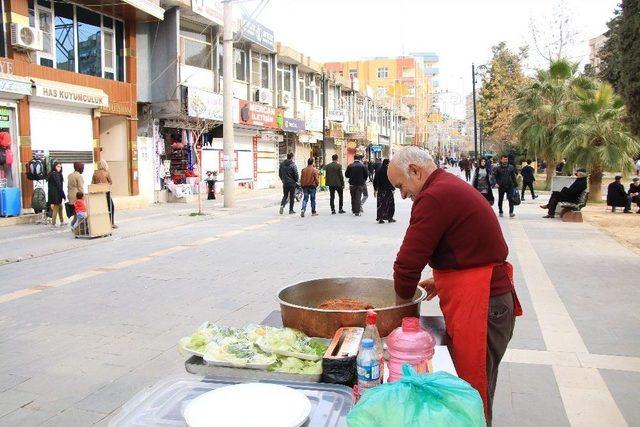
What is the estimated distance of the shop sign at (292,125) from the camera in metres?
32.6

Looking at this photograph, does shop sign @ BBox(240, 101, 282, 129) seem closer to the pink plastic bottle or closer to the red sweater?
the red sweater

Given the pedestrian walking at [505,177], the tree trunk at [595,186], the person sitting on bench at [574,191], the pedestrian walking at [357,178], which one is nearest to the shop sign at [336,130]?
the tree trunk at [595,186]

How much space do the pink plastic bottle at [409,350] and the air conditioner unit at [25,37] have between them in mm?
15639

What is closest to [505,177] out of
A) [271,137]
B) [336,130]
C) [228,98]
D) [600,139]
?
[600,139]

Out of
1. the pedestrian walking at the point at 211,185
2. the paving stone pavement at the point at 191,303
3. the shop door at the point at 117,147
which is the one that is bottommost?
the paving stone pavement at the point at 191,303

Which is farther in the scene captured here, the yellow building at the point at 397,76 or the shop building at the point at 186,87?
the yellow building at the point at 397,76

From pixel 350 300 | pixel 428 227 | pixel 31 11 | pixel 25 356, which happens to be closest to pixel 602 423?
pixel 350 300

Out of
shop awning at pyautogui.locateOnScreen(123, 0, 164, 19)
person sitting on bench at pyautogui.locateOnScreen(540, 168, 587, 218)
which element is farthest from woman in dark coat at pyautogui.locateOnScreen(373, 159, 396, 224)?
shop awning at pyautogui.locateOnScreen(123, 0, 164, 19)

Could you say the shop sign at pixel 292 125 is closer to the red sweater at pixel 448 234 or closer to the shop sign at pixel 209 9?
the shop sign at pixel 209 9

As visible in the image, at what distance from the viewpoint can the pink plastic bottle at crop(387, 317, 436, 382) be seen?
2.41 m

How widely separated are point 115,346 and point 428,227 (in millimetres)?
3676

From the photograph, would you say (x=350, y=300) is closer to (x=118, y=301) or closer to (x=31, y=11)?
(x=118, y=301)

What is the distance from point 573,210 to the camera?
15945 mm

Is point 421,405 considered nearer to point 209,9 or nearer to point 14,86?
point 14,86
